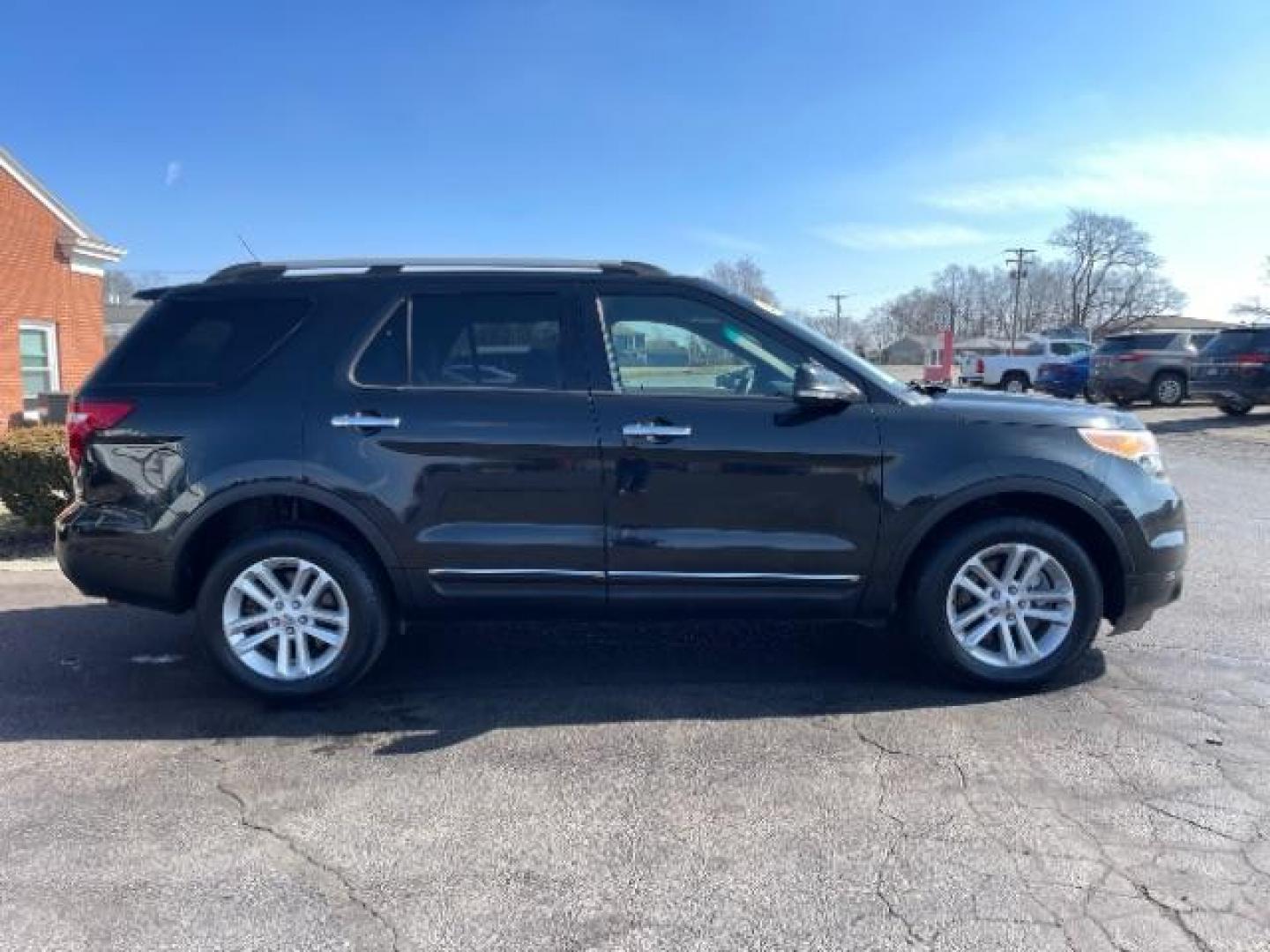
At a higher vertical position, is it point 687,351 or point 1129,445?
point 687,351

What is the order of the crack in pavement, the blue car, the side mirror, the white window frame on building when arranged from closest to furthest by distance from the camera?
1. the crack in pavement
2. the side mirror
3. the white window frame on building
4. the blue car

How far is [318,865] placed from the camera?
2.92 metres

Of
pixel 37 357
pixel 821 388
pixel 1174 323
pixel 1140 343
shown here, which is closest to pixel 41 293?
pixel 37 357

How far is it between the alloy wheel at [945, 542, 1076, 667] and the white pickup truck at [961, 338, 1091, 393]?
86.3 feet

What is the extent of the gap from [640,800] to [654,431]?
1.51 metres

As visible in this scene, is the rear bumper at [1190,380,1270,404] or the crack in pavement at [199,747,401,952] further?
the rear bumper at [1190,380,1270,404]

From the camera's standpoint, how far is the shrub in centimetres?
725

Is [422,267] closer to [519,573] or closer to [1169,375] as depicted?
[519,573]

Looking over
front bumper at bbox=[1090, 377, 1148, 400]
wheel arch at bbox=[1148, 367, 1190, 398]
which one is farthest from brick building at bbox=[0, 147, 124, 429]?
wheel arch at bbox=[1148, 367, 1190, 398]

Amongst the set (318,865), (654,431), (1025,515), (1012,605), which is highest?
(654,431)

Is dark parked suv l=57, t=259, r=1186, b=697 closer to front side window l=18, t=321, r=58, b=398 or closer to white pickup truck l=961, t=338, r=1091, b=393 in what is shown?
front side window l=18, t=321, r=58, b=398

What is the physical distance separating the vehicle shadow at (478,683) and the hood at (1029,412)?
120 centimetres

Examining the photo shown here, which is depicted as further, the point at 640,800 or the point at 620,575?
the point at 620,575

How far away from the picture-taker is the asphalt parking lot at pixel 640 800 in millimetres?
2641
